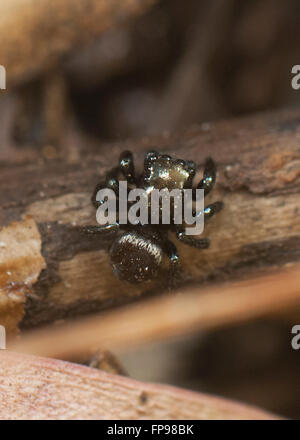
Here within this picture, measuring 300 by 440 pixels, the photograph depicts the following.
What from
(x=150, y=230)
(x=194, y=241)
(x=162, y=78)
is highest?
(x=162, y=78)

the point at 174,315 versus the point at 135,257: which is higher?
the point at 135,257

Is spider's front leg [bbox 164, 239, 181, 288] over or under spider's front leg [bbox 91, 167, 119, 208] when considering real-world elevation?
under

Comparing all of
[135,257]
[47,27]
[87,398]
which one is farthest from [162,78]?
[87,398]

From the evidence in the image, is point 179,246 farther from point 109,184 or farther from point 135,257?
point 109,184

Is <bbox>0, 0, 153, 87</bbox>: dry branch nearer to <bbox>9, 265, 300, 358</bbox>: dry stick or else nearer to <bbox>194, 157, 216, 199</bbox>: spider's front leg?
<bbox>194, 157, 216, 199</bbox>: spider's front leg

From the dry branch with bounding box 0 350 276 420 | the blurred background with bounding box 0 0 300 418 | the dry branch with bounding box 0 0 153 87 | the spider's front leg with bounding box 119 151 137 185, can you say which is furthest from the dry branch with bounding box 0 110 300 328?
the blurred background with bounding box 0 0 300 418

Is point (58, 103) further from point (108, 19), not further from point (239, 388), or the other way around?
point (239, 388)
